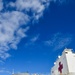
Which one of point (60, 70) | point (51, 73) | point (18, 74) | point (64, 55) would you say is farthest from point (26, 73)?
point (64, 55)

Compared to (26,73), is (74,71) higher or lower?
lower

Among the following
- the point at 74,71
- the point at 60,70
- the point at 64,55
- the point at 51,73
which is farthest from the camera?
the point at 51,73

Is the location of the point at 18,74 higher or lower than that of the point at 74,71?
higher

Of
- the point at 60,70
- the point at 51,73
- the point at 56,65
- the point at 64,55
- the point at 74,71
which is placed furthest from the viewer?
the point at 51,73

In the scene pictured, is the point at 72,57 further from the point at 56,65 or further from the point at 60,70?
the point at 56,65

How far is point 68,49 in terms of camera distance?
21.2 metres

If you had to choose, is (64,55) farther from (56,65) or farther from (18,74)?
(18,74)

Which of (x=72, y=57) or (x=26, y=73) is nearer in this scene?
(x=72, y=57)

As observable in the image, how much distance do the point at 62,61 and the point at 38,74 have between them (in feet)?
16.8

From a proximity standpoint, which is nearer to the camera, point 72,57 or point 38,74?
point 72,57

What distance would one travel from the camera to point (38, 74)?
84.4ft

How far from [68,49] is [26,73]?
7.93 metres

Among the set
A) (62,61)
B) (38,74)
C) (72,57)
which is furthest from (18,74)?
(72,57)

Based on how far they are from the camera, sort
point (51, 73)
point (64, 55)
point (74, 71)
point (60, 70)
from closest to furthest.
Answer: point (74, 71)
point (64, 55)
point (60, 70)
point (51, 73)
